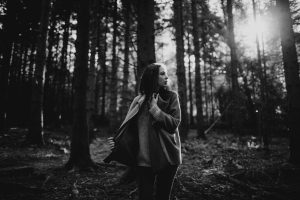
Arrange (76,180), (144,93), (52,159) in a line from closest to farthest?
(144,93)
(76,180)
(52,159)

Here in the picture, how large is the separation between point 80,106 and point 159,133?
4485mm

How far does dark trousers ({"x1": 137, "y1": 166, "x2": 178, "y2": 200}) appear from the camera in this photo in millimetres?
2320

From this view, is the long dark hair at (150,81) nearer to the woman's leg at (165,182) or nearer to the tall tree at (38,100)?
the woman's leg at (165,182)

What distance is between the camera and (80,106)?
20.8ft

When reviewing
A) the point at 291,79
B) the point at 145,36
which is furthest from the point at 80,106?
the point at 291,79

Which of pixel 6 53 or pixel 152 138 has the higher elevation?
pixel 6 53

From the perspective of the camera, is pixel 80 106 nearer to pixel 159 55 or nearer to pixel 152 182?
pixel 152 182

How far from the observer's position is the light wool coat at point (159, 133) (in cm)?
231

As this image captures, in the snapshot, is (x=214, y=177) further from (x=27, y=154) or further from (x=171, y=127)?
(x=27, y=154)

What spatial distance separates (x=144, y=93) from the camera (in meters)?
2.57

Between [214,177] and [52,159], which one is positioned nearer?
[214,177]

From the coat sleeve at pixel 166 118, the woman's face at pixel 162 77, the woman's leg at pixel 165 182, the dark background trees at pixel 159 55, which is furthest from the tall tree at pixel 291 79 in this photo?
the woman's face at pixel 162 77

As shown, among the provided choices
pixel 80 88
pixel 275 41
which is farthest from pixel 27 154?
pixel 275 41

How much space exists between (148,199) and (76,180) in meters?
3.43
